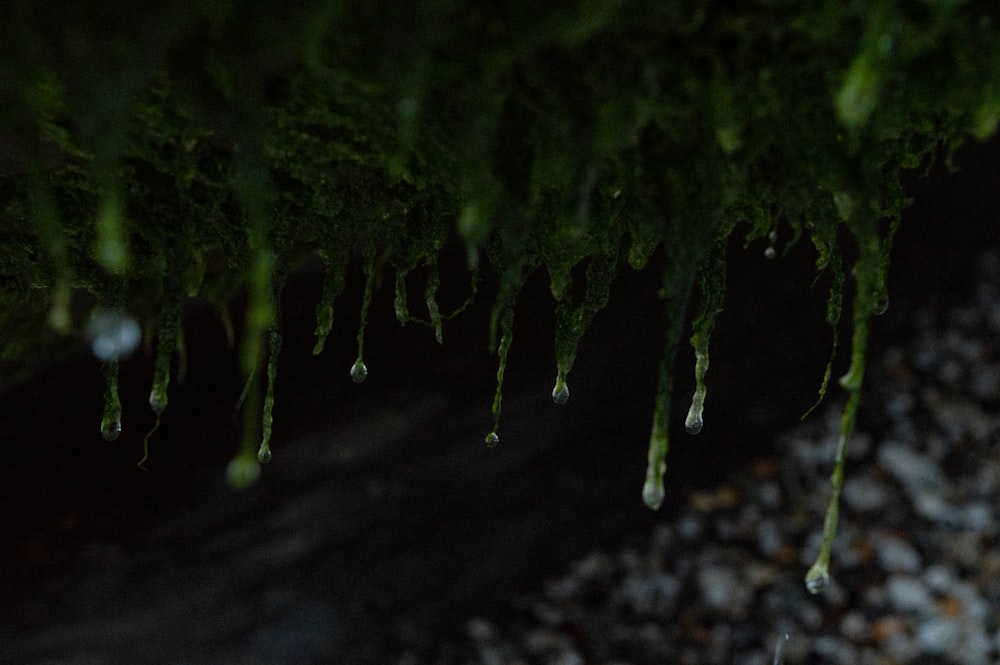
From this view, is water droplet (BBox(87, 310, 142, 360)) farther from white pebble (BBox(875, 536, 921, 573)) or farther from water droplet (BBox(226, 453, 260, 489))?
white pebble (BBox(875, 536, 921, 573))

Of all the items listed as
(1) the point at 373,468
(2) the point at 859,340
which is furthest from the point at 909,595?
(2) the point at 859,340

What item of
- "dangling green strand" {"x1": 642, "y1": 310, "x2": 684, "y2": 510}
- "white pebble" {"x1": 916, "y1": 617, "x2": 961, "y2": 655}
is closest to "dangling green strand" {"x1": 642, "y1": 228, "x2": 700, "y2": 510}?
"dangling green strand" {"x1": 642, "y1": 310, "x2": 684, "y2": 510}

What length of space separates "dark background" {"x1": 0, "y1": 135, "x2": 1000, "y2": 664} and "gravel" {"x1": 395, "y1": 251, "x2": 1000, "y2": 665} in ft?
0.29

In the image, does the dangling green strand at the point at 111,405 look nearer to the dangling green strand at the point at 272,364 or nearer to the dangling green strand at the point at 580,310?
the dangling green strand at the point at 272,364

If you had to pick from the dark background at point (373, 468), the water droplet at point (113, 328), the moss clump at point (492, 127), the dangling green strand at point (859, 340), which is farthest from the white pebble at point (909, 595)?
the water droplet at point (113, 328)

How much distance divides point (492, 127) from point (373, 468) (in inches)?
66.5

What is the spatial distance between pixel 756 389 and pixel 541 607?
3.14 ft

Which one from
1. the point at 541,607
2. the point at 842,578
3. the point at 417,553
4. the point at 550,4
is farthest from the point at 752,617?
the point at 550,4

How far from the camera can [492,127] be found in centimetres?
54

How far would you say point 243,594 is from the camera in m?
2.08

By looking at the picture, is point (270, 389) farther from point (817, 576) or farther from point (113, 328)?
point (817, 576)

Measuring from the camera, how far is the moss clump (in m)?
0.47

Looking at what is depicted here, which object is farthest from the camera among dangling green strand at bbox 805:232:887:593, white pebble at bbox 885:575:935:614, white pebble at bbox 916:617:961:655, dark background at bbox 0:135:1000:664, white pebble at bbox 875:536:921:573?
white pebble at bbox 875:536:921:573

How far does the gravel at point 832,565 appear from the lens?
7.57 feet
